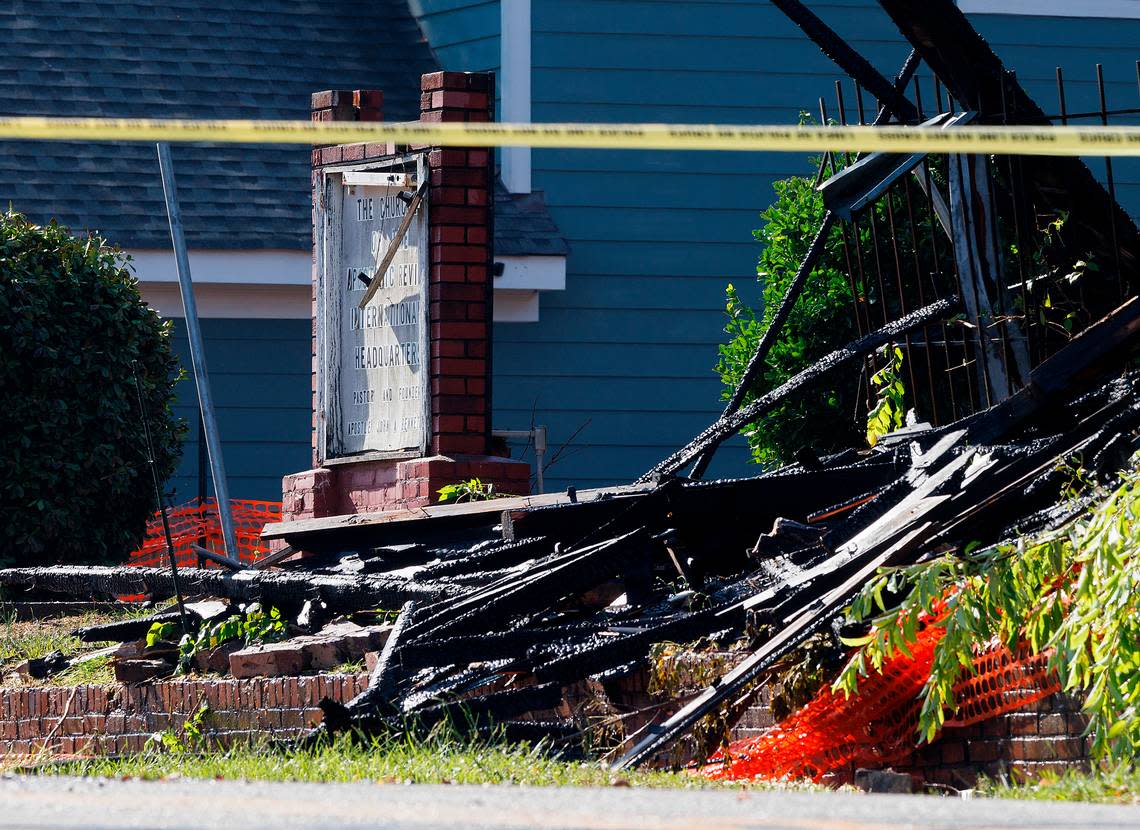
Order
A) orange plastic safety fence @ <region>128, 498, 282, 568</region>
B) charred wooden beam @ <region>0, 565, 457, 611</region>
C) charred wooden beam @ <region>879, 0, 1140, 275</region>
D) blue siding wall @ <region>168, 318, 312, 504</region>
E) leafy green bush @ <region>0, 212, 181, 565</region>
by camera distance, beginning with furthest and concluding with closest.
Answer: blue siding wall @ <region>168, 318, 312, 504</region>
orange plastic safety fence @ <region>128, 498, 282, 568</region>
leafy green bush @ <region>0, 212, 181, 565</region>
charred wooden beam @ <region>879, 0, 1140, 275</region>
charred wooden beam @ <region>0, 565, 457, 611</region>

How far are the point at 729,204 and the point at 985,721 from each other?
9.19 meters

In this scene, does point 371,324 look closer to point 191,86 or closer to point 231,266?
point 231,266

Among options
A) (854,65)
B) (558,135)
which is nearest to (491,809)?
(558,135)

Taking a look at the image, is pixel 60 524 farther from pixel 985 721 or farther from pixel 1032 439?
pixel 985 721

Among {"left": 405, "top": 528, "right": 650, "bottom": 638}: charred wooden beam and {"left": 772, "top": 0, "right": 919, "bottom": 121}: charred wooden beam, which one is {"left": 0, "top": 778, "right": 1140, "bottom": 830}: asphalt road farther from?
{"left": 772, "top": 0, "right": 919, "bottom": 121}: charred wooden beam

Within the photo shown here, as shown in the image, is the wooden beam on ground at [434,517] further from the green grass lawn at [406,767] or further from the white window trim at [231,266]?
the white window trim at [231,266]

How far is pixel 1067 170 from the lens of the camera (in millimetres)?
7543

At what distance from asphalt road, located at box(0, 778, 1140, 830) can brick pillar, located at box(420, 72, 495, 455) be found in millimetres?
5246

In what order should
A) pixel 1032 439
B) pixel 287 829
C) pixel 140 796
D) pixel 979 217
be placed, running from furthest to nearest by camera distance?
1. pixel 979 217
2. pixel 1032 439
3. pixel 140 796
4. pixel 287 829

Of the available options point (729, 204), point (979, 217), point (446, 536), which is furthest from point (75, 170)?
point (979, 217)

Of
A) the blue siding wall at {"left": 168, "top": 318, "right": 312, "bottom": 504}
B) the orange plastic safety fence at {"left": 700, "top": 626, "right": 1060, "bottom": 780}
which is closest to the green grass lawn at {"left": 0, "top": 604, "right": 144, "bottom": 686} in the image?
the orange plastic safety fence at {"left": 700, "top": 626, "right": 1060, "bottom": 780}

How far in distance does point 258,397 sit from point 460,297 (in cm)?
473

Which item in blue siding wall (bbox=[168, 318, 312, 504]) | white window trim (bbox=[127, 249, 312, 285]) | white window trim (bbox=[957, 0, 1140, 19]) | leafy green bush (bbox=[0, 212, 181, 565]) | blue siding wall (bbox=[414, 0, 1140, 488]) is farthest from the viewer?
white window trim (bbox=[957, 0, 1140, 19])

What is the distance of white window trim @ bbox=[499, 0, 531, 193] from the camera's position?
43.4 feet
